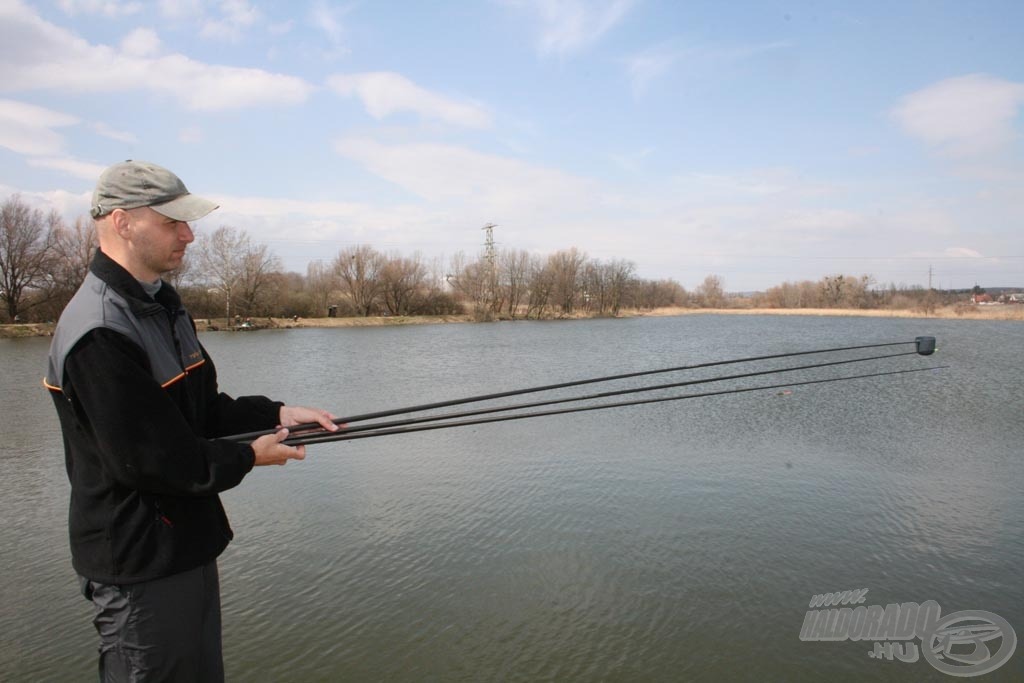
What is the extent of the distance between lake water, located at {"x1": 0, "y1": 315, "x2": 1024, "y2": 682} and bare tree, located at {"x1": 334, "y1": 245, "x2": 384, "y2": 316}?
143 ft

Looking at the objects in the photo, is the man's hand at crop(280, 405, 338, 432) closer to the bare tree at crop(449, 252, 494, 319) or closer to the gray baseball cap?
the gray baseball cap

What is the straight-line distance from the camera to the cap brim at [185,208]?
1.94 m

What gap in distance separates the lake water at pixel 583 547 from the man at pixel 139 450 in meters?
2.27

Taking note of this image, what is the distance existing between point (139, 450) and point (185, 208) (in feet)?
2.55

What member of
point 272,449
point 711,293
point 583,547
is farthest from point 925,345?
point 711,293

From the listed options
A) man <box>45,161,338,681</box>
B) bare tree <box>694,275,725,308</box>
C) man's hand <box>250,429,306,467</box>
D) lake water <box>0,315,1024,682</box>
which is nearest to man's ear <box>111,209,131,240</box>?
man <box>45,161,338,681</box>

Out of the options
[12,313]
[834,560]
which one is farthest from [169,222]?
[12,313]

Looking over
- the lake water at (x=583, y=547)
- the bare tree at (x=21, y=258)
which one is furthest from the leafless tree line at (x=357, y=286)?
the lake water at (x=583, y=547)

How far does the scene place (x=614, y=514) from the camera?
6.23m

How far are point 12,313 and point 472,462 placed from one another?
39.0 meters

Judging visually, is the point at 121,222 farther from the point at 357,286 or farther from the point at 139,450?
the point at 357,286

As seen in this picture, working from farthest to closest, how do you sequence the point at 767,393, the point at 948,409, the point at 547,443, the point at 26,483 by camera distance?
the point at 767,393
the point at 948,409
the point at 547,443
the point at 26,483

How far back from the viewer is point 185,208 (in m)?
1.97

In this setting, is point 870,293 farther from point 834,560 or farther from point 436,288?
point 834,560
